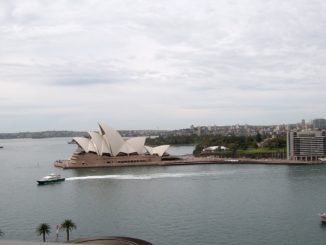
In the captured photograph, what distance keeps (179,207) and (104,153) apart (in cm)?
1684

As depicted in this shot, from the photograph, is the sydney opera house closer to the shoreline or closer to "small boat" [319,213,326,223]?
the shoreline

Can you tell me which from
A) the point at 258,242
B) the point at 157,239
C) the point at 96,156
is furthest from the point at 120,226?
the point at 96,156

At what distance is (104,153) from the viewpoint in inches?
1202

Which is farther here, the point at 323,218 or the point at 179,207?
the point at 179,207

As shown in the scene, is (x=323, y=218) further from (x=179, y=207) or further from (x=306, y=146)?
(x=306, y=146)

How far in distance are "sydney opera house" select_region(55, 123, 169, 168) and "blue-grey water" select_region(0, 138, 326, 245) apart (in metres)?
6.81

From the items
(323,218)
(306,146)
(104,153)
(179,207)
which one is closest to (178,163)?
(104,153)

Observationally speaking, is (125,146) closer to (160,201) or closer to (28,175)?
(28,175)

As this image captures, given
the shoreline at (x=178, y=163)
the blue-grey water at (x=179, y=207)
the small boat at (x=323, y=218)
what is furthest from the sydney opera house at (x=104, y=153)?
the small boat at (x=323, y=218)

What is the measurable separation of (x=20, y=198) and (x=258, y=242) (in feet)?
32.4

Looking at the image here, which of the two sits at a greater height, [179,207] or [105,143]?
[105,143]

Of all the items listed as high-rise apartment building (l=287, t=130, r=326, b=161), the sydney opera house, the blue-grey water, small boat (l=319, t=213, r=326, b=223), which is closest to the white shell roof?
the sydney opera house

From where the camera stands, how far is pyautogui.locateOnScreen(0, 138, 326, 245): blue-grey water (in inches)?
428

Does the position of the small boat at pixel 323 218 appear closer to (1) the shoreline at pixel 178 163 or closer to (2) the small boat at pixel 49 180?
(2) the small boat at pixel 49 180
